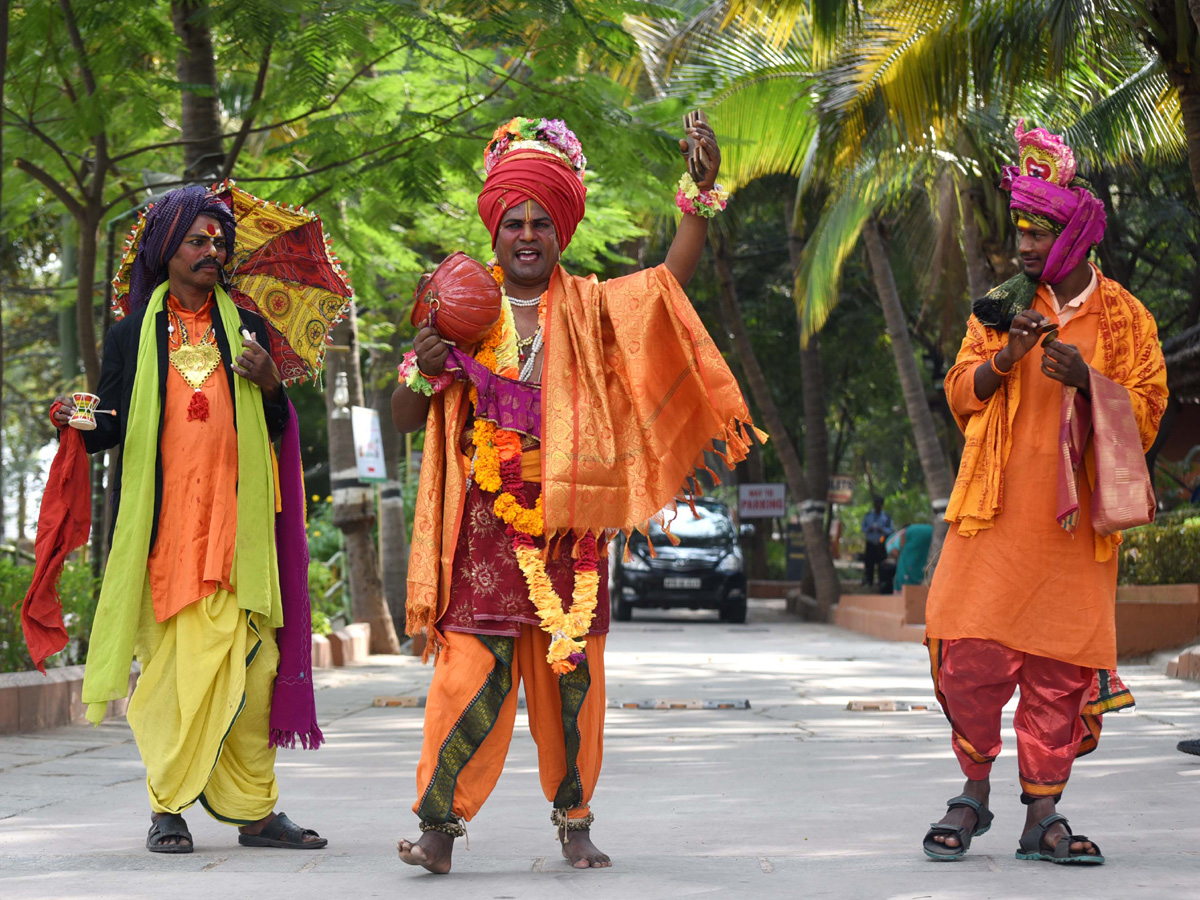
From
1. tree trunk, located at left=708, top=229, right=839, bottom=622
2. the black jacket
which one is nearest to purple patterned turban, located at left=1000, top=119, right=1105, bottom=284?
the black jacket

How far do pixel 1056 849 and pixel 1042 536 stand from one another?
3.17ft

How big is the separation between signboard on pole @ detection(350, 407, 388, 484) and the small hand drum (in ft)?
26.8

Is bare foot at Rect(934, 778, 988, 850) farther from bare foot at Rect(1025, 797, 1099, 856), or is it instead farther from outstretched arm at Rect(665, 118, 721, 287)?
outstretched arm at Rect(665, 118, 721, 287)

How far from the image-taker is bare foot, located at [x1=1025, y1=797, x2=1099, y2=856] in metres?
4.29

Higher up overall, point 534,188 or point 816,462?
point 534,188

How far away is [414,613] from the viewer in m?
4.39

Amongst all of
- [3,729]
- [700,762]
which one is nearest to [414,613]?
[700,762]

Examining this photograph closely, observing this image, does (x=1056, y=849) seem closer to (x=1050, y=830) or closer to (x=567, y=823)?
(x=1050, y=830)

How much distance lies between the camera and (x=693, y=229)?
444 cm

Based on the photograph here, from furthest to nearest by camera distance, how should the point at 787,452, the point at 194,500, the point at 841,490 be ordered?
the point at 841,490 → the point at 787,452 → the point at 194,500

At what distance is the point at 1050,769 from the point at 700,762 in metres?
2.62

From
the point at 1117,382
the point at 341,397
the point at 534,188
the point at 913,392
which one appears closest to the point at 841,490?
the point at 913,392

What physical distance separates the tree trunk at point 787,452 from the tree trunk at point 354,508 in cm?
902

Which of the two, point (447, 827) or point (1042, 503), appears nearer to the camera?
point (447, 827)
